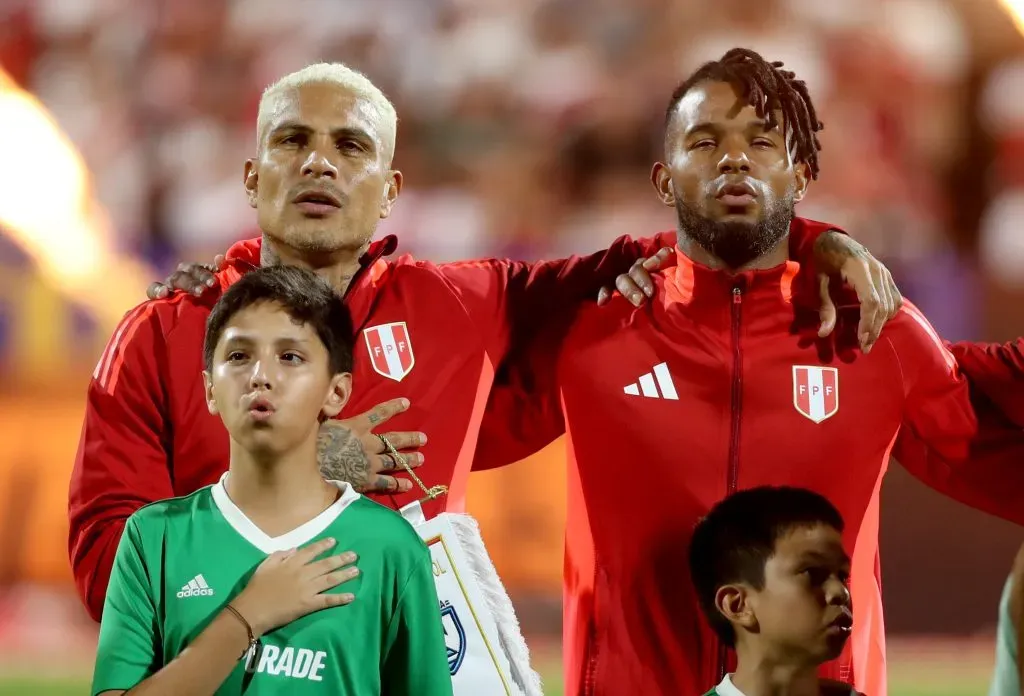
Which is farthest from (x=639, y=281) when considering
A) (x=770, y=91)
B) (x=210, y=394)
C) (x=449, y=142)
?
(x=449, y=142)

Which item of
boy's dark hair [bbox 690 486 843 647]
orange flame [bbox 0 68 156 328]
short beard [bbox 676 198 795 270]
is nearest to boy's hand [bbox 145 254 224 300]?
short beard [bbox 676 198 795 270]

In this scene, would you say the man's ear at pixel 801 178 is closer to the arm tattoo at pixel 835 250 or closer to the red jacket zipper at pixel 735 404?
the arm tattoo at pixel 835 250

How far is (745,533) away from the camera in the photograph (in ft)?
9.05

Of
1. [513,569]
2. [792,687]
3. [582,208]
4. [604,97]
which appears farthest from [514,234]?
[792,687]

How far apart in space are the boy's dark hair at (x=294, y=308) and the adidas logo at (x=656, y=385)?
791mm

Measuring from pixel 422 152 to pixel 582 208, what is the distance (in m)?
1.04

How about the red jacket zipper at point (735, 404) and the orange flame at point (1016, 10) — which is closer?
the red jacket zipper at point (735, 404)

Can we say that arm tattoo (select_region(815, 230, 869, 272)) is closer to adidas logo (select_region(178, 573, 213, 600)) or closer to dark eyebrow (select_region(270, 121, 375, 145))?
dark eyebrow (select_region(270, 121, 375, 145))

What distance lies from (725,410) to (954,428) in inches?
20.4

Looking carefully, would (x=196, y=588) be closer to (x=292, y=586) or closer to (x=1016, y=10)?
(x=292, y=586)

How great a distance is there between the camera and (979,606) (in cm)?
661

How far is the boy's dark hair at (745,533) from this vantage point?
2736 mm

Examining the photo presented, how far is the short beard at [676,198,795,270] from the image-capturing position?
9.83 feet

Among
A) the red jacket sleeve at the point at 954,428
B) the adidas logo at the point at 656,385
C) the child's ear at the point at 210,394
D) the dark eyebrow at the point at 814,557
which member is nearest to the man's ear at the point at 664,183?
the adidas logo at the point at 656,385
